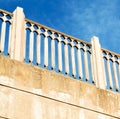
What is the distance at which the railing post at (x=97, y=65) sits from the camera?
9.70 metres

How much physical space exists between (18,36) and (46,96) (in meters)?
1.57

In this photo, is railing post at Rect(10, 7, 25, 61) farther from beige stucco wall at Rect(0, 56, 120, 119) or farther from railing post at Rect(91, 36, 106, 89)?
railing post at Rect(91, 36, 106, 89)

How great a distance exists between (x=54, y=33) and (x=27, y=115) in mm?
2565

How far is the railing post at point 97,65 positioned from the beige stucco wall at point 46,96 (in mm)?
341

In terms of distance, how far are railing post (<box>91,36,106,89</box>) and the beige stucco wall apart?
0.34m

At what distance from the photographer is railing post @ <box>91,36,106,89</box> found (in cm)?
970

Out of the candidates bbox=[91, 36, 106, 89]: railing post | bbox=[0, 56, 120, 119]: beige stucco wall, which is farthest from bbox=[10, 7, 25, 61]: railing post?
bbox=[91, 36, 106, 89]: railing post

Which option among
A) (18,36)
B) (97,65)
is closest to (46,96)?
(18,36)

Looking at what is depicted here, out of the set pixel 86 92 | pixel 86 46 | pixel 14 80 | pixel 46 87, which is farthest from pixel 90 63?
pixel 14 80

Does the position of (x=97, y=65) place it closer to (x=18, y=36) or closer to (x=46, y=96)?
(x=46, y=96)

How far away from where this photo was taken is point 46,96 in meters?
8.48

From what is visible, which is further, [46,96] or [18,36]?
[18,36]

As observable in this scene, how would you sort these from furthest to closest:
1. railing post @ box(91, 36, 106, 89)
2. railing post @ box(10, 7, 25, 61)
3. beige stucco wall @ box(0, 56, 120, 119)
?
railing post @ box(91, 36, 106, 89), railing post @ box(10, 7, 25, 61), beige stucco wall @ box(0, 56, 120, 119)

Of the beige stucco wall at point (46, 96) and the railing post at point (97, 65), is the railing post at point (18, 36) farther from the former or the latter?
the railing post at point (97, 65)
